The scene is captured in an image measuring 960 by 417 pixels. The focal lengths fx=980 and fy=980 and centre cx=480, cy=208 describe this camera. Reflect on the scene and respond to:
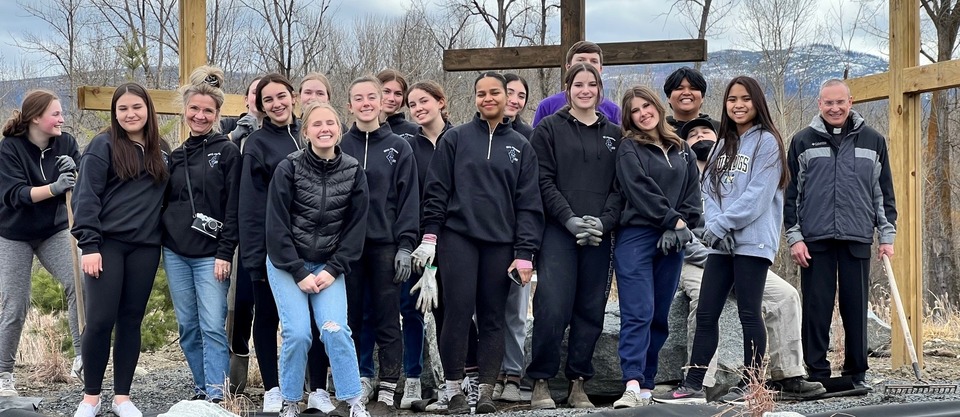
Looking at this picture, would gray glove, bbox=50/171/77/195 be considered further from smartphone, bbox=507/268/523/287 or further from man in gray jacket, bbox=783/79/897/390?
man in gray jacket, bbox=783/79/897/390

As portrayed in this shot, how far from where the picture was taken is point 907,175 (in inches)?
292

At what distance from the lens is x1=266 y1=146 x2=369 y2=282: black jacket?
5.32 meters

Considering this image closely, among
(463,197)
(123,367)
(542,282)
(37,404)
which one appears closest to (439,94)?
(463,197)

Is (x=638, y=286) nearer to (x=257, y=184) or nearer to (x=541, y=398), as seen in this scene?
(x=541, y=398)

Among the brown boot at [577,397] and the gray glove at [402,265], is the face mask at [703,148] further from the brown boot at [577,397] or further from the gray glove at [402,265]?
the gray glove at [402,265]

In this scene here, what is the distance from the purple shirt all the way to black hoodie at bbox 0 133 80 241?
325cm

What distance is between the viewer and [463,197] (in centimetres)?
575

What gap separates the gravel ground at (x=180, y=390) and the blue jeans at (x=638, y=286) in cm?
46

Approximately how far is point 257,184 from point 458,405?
174cm

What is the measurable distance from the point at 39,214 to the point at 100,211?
1223 millimetres

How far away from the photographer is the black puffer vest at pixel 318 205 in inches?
212

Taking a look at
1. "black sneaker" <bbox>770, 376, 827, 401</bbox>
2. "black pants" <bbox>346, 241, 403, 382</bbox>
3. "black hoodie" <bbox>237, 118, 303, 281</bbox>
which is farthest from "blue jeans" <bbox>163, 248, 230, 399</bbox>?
"black sneaker" <bbox>770, 376, 827, 401</bbox>

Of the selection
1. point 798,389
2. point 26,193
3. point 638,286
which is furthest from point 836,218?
point 26,193

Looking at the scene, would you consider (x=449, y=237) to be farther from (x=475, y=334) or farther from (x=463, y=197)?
(x=475, y=334)
